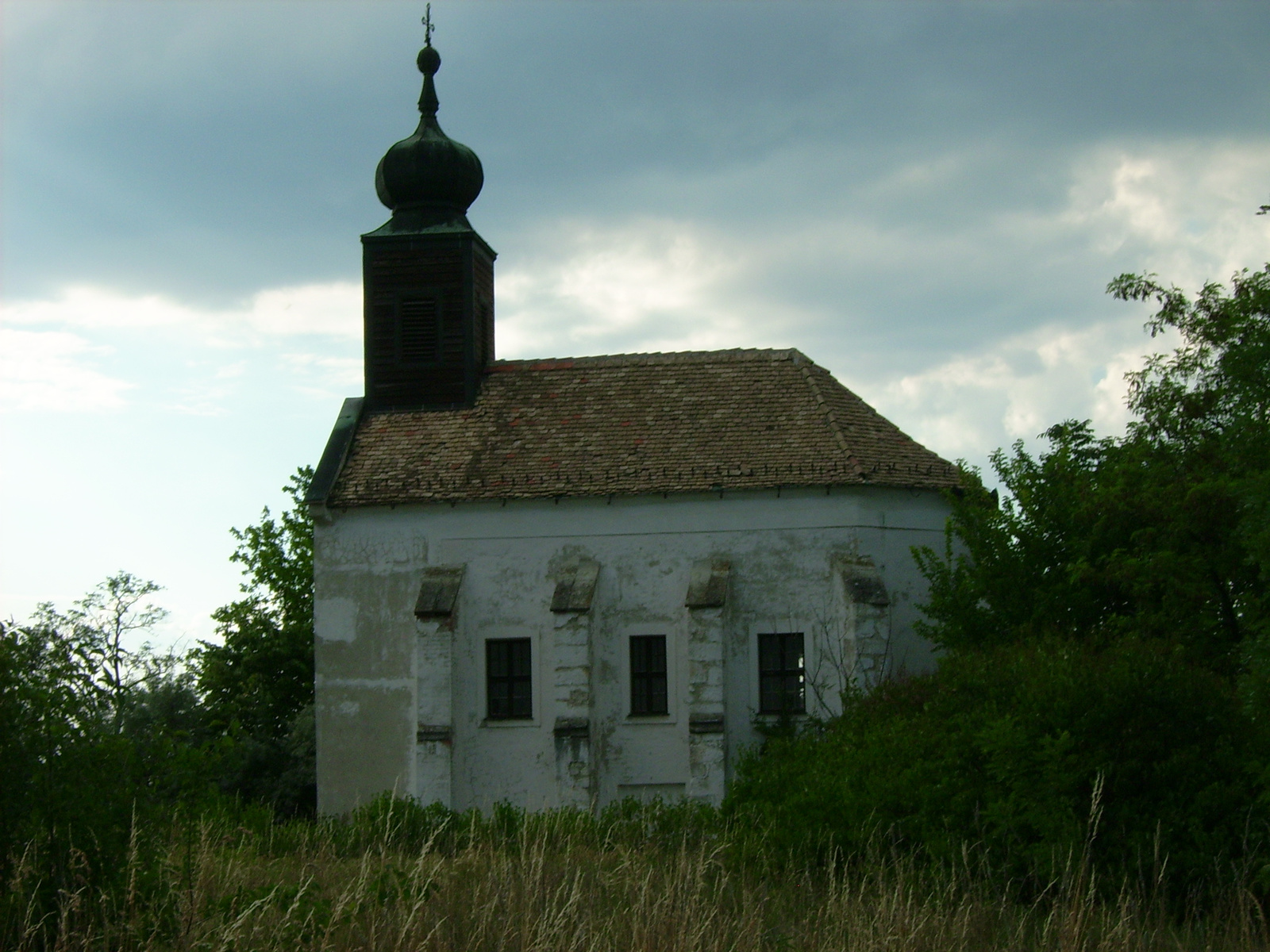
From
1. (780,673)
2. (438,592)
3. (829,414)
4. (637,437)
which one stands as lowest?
(780,673)

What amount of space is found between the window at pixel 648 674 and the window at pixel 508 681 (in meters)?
1.98

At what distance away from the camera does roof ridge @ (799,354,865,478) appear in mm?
24828

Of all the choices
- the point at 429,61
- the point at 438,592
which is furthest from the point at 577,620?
the point at 429,61

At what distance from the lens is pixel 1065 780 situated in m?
12.0

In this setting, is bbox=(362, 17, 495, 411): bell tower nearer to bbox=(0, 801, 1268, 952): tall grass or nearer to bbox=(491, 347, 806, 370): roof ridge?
bbox=(491, 347, 806, 370): roof ridge

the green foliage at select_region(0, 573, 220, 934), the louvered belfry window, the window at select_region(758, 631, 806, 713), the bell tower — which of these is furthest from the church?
the green foliage at select_region(0, 573, 220, 934)

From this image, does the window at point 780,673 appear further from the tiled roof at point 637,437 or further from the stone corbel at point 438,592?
the stone corbel at point 438,592

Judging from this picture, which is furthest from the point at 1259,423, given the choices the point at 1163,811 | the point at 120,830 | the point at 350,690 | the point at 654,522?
the point at 350,690

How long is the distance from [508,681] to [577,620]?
2047 millimetres

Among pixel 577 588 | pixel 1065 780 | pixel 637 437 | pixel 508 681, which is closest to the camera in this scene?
pixel 1065 780

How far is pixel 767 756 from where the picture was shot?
62.7 ft

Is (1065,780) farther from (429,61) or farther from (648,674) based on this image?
(429,61)

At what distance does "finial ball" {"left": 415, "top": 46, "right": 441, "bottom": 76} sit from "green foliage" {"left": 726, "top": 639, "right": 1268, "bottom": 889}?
22424 mm

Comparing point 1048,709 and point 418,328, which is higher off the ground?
point 418,328
